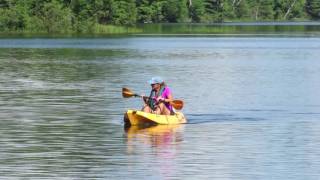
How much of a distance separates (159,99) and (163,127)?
33.6 inches

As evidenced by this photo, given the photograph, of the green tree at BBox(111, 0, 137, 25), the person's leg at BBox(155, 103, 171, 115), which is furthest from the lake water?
the green tree at BBox(111, 0, 137, 25)

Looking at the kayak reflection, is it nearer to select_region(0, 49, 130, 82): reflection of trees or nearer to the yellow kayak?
the yellow kayak

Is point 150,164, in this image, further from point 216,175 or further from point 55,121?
point 55,121

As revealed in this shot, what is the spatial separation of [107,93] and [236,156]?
67.6ft

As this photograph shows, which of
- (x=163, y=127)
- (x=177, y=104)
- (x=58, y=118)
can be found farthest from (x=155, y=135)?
(x=58, y=118)

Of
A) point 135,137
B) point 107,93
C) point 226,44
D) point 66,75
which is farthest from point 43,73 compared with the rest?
point 226,44

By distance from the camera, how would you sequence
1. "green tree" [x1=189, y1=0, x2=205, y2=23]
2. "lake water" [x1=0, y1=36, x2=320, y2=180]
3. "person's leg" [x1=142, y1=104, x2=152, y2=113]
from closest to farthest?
"lake water" [x1=0, y1=36, x2=320, y2=180] → "person's leg" [x1=142, y1=104, x2=152, y2=113] → "green tree" [x1=189, y1=0, x2=205, y2=23]

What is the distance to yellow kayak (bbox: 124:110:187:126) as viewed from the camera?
3231 centimetres

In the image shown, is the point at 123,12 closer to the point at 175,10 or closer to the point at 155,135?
the point at 175,10

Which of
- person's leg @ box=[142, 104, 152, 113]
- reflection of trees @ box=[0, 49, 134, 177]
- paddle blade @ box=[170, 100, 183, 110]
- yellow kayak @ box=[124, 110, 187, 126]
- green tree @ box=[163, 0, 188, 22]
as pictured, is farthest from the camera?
green tree @ box=[163, 0, 188, 22]

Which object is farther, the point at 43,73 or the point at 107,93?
the point at 43,73

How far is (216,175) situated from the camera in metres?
23.3

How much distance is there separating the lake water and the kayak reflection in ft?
0.10

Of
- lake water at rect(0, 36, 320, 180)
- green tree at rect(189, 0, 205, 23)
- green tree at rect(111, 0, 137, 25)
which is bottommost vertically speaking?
green tree at rect(189, 0, 205, 23)
